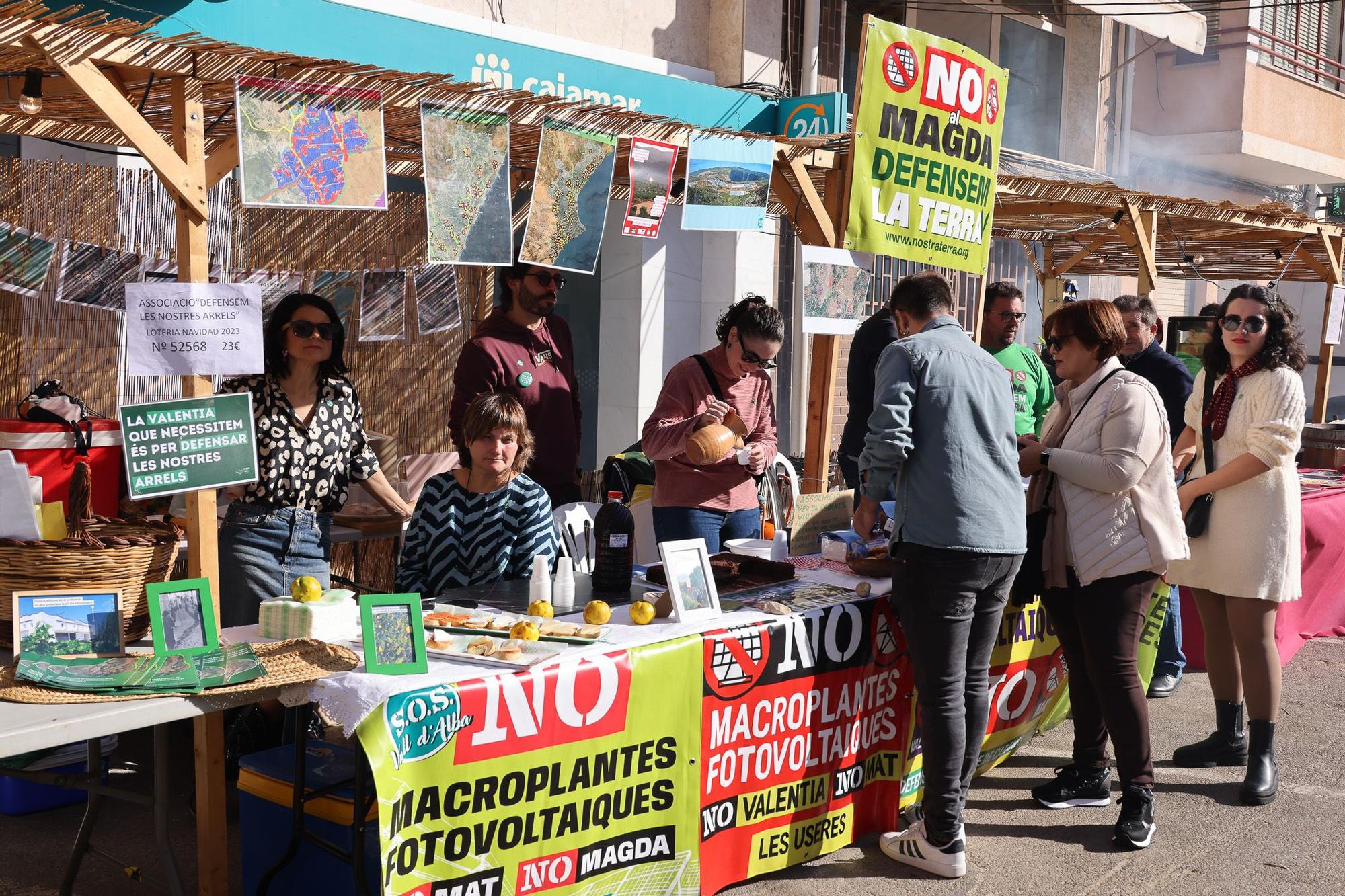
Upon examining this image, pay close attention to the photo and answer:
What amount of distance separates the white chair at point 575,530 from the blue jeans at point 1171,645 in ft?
9.65

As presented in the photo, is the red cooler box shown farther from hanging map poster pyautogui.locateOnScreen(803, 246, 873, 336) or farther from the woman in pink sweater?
hanging map poster pyautogui.locateOnScreen(803, 246, 873, 336)

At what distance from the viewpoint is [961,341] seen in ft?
12.7

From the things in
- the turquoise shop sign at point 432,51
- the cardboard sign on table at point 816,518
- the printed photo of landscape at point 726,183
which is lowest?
the cardboard sign on table at point 816,518

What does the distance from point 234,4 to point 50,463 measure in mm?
2822

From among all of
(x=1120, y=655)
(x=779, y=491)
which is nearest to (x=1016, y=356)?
(x=779, y=491)

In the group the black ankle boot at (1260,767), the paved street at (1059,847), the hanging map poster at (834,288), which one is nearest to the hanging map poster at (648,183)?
the hanging map poster at (834,288)

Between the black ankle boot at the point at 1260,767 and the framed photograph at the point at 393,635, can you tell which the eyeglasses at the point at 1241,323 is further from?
the framed photograph at the point at 393,635

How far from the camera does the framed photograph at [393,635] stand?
9.93 feet

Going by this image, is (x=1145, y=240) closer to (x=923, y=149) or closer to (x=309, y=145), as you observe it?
(x=923, y=149)

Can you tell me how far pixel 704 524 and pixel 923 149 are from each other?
2.02 meters

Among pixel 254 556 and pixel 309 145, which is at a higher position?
pixel 309 145

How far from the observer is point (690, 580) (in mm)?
3742

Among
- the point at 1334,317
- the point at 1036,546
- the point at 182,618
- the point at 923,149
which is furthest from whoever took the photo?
the point at 1334,317

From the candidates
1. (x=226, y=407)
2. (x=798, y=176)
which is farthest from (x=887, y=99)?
(x=226, y=407)
